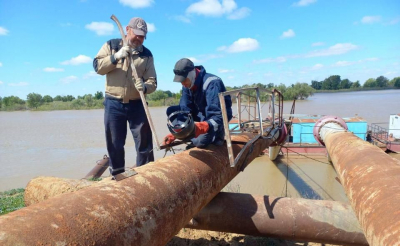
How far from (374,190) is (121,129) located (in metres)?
3.02

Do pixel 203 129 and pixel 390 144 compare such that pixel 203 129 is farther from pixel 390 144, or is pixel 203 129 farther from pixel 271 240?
pixel 390 144

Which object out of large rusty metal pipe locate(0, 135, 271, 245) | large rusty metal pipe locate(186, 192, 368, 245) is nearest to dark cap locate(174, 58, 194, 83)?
large rusty metal pipe locate(0, 135, 271, 245)

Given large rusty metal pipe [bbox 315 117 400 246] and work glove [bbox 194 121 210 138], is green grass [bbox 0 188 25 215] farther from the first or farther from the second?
large rusty metal pipe [bbox 315 117 400 246]

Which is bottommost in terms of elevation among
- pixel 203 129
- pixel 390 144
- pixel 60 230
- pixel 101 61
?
pixel 390 144

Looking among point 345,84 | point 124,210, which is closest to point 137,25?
point 124,210

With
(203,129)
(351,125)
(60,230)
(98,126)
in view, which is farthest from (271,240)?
(98,126)

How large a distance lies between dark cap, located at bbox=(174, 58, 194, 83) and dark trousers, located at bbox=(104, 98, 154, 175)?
120 cm

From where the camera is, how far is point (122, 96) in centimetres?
379

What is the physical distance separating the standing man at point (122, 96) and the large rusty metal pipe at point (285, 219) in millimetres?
1379

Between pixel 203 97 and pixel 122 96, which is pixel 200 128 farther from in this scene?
pixel 122 96

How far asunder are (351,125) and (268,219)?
41.5 ft

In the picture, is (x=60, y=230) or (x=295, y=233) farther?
(x=295, y=233)

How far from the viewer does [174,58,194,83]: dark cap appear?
9.59ft

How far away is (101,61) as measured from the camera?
11.8 ft
